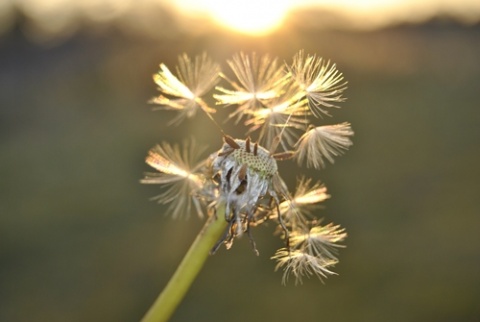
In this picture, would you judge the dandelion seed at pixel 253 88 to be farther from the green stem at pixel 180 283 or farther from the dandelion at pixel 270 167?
the green stem at pixel 180 283

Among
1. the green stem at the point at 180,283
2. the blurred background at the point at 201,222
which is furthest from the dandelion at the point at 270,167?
the blurred background at the point at 201,222

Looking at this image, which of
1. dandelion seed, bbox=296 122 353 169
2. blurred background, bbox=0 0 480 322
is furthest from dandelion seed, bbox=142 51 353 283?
blurred background, bbox=0 0 480 322

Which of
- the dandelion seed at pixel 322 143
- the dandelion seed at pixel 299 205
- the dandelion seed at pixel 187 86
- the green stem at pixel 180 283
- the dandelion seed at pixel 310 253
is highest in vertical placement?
the dandelion seed at pixel 187 86

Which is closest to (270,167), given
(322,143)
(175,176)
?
Result: (322,143)

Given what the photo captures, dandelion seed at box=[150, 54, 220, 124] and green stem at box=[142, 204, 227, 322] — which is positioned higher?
dandelion seed at box=[150, 54, 220, 124]

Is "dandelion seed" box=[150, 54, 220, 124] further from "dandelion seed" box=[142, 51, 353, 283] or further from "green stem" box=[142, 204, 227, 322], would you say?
"green stem" box=[142, 204, 227, 322]

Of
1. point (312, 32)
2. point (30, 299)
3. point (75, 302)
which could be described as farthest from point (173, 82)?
point (312, 32)
